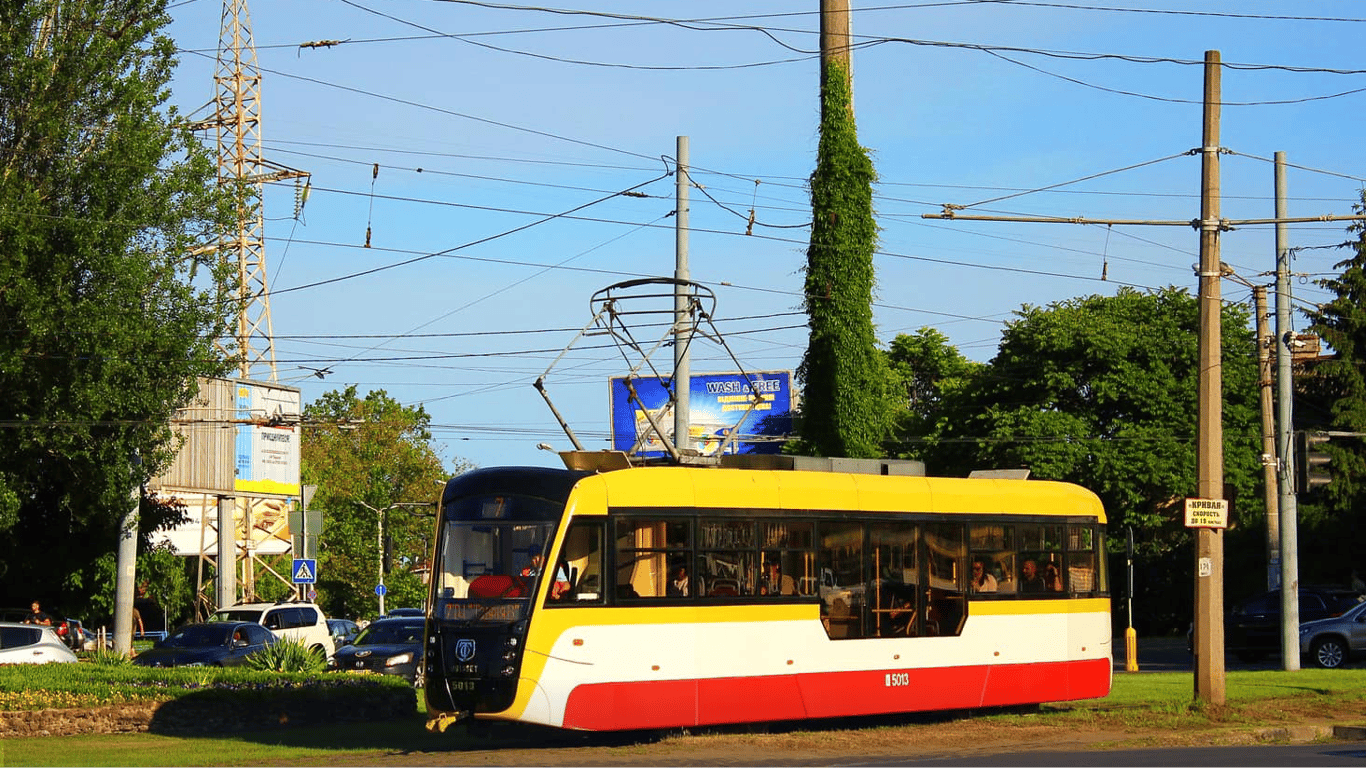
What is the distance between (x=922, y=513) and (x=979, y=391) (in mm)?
Result: 38879

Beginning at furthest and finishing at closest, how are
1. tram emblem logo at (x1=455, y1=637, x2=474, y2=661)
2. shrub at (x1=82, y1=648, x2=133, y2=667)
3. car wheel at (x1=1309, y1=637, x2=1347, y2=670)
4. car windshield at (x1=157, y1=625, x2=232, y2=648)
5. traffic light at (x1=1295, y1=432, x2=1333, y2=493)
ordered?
car wheel at (x1=1309, y1=637, x2=1347, y2=670) → car windshield at (x1=157, y1=625, x2=232, y2=648) → traffic light at (x1=1295, y1=432, x2=1333, y2=493) → shrub at (x1=82, y1=648, x2=133, y2=667) → tram emblem logo at (x1=455, y1=637, x2=474, y2=661)

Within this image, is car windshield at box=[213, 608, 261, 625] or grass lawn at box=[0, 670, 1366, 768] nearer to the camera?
grass lawn at box=[0, 670, 1366, 768]

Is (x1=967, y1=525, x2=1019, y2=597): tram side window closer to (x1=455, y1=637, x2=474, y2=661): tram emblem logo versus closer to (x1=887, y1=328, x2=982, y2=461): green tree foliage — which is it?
(x1=455, y1=637, x2=474, y2=661): tram emblem logo

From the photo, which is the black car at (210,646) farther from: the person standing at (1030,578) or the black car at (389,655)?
the person standing at (1030,578)

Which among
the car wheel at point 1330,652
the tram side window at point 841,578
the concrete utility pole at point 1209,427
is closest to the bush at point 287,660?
the tram side window at point 841,578

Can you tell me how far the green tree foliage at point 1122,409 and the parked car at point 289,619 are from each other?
27.5 m

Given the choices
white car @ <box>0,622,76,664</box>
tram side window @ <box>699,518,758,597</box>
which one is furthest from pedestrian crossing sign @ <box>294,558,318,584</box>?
tram side window @ <box>699,518,758,597</box>

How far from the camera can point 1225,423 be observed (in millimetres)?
53375

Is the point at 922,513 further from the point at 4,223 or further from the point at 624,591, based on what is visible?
the point at 4,223

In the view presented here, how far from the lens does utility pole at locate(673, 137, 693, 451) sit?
78.3ft

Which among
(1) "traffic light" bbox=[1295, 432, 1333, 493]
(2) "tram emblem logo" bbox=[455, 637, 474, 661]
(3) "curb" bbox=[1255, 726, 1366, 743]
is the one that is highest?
(1) "traffic light" bbox=[1295, 432, 1333, 493]

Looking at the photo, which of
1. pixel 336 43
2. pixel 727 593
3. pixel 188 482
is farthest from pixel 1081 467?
pixel 727 593

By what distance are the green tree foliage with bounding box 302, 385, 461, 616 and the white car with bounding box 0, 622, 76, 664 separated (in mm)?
49192

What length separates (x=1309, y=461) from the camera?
85.7 ft
